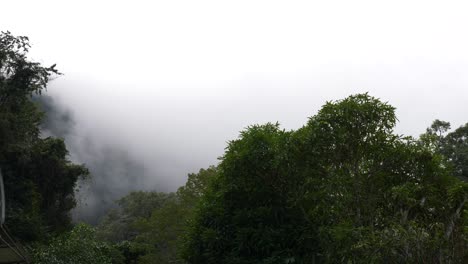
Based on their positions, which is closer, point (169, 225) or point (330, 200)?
point (330, 200)

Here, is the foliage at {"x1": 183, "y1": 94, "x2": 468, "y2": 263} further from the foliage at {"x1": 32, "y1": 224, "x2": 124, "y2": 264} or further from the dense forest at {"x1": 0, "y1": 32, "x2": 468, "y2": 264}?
the foliage at {"x1": 32, "y1": 224, "x2": 124, "y2": 264}

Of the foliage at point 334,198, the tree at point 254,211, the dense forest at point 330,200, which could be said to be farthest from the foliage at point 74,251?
the tree at point 254,211

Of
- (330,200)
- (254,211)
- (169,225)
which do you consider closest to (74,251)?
(254,211)

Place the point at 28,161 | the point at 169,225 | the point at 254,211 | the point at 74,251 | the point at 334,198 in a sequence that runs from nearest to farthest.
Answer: the point at 334,198 < the point at 254,211 < the point at 74,251 < the point at 28,161 < the point at 169,225

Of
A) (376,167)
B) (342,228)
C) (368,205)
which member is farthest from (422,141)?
(342,228)

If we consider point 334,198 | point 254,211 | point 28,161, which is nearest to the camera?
point 334,198

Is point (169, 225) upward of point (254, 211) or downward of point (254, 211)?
upward

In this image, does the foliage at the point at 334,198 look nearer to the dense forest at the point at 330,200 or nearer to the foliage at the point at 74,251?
the dense forest at the point at 330,200

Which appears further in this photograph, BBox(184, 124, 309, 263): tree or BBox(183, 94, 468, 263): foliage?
BBox(184, 124, 309, 263): tree

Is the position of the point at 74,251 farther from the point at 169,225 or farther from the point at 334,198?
the point at 169,225

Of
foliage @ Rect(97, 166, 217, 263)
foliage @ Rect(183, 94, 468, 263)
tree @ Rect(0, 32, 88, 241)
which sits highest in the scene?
tree @ Rect(0, 32, 88, 241)

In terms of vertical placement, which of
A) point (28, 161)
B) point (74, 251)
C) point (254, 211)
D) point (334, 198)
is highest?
point (28, 161)

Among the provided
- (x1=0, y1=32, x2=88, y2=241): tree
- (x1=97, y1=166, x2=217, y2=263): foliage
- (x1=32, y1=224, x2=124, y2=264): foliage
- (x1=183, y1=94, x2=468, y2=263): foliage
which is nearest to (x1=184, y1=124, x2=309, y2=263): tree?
(x1=183, y1=94, x2=468, y2=263): foliage

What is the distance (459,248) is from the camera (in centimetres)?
1091
